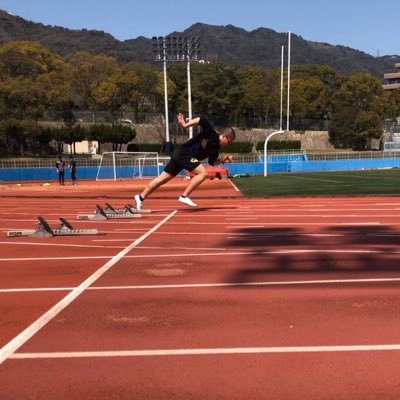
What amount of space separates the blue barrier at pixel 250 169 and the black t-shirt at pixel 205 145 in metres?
38.5

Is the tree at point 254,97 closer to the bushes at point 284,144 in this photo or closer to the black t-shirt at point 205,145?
the bushes at point 284,144

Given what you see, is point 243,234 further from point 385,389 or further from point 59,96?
point 59,96

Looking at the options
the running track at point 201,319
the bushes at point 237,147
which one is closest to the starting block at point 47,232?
the running track at point 201,319

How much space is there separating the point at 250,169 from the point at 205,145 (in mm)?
42489

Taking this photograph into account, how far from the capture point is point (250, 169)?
52375 millimetres

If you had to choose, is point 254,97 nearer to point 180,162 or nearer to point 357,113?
point 357,113

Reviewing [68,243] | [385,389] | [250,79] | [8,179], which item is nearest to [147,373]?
[385,389]

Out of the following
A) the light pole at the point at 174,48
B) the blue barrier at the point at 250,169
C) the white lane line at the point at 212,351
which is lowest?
the blue barrier at the point at 250,169

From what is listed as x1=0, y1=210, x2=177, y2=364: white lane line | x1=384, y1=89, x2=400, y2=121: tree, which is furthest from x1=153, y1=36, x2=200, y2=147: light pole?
x1=384, y1=89, x2=400, y2=121: tree

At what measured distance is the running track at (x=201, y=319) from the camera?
3256 mm

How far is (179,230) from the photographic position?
10008 millimetres

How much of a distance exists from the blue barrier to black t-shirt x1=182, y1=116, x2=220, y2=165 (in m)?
38.5

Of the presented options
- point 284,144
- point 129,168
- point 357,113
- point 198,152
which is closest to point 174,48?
point 129,168

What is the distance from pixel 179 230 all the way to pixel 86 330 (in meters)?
5.87
